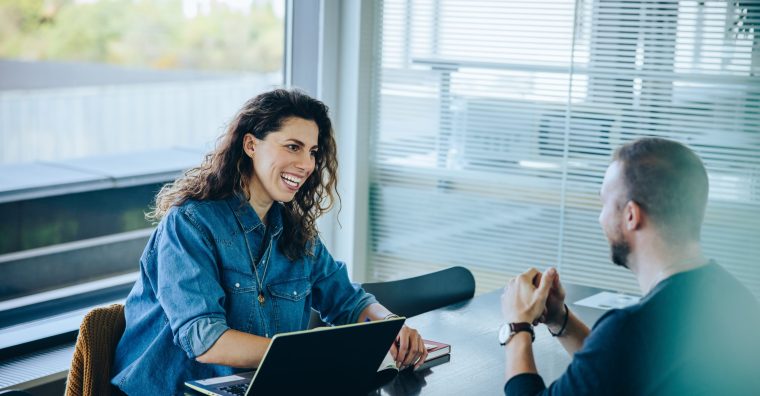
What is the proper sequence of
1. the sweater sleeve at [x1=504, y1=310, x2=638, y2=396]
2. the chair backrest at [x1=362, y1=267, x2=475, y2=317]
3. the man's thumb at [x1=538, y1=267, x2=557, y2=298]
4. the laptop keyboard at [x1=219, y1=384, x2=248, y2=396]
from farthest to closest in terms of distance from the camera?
1. the chair backrest at [x1=362, y1=267, x2=475, y2=317]
2. the man's thumb at [x1=538, y1=267, x2=557, y2=298]
3. the laptop keyboard at [x1=219, y1=384, x2=248, y2=396]
4. the sweater sleeve at [x1=504, y1=310, x2=638, y2=396]

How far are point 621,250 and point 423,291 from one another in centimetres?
120

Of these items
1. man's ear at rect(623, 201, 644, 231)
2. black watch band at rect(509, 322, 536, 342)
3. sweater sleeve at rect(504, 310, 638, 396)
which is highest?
man's ear at rect(623, 201, 644, 231)

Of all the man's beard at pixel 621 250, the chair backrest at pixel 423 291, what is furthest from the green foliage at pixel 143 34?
the man's beard at pixel 621 250

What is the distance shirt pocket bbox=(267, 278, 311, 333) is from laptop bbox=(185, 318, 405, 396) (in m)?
0.38

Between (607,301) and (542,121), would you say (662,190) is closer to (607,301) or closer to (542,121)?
(607,301)

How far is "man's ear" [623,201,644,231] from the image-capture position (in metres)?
1.65

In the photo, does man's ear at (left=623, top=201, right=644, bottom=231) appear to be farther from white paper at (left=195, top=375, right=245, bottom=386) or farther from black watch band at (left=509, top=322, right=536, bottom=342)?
white paper at (left=195, top=375, right=245, bottom=386)

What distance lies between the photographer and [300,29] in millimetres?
4309

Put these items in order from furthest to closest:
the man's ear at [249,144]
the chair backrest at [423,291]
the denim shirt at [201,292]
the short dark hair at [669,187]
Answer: the chair backrest at [423,291] < the man's ear at [249,144] < the denim shirt at [201,292] < the short dark hair at [669,187]

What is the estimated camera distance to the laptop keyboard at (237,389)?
70.9 inches

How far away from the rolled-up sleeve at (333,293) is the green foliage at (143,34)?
1.65 metres

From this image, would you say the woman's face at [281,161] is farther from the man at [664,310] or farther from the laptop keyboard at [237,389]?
the man at [664,310]

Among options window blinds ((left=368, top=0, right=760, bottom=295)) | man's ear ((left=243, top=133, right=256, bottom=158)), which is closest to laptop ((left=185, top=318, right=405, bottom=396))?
man's ear ((left=243, top=133, right=256, bottom=158))

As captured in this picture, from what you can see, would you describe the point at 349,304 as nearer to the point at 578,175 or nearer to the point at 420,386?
the point at 420,386
